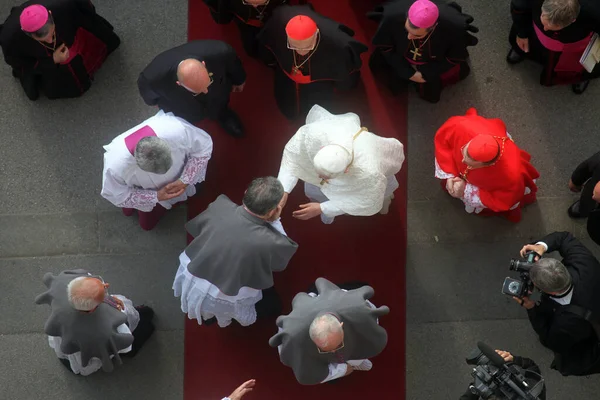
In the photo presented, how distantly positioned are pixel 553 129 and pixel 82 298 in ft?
13.0

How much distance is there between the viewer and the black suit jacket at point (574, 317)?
13.2 ft

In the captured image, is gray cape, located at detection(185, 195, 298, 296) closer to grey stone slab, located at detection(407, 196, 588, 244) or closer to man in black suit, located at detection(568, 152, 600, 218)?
grey stone slab, located at detection(407, 196, 588, 244)

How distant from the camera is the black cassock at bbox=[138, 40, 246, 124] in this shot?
4.45 m

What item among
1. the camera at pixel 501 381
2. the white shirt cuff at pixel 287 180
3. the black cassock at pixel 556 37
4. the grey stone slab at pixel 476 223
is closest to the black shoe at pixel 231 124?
the white shirt cuff at pixel 287 180

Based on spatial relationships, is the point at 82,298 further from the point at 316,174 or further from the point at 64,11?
the point at 64,11

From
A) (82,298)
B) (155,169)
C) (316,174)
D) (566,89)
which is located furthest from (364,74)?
(82,298)

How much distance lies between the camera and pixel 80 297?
392cm

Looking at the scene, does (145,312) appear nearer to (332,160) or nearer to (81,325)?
(81,325)

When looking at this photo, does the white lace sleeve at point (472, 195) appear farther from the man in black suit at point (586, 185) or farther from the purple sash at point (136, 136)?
the purple sash at point (136, 136)

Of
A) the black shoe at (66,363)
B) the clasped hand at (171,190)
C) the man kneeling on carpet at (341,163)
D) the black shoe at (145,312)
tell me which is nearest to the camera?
the man kneeling on carpet at (341,163)

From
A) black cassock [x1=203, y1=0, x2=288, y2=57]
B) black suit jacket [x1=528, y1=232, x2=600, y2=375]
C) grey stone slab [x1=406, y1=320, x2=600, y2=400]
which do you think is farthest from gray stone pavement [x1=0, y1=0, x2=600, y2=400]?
black suit jacket [x1=528, y1=232, x2=600, y2=375]

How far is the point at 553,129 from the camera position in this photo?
5.30m

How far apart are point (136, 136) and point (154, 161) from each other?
1.13 ft

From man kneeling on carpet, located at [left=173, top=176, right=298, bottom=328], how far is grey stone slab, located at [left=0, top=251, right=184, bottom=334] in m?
0.73
